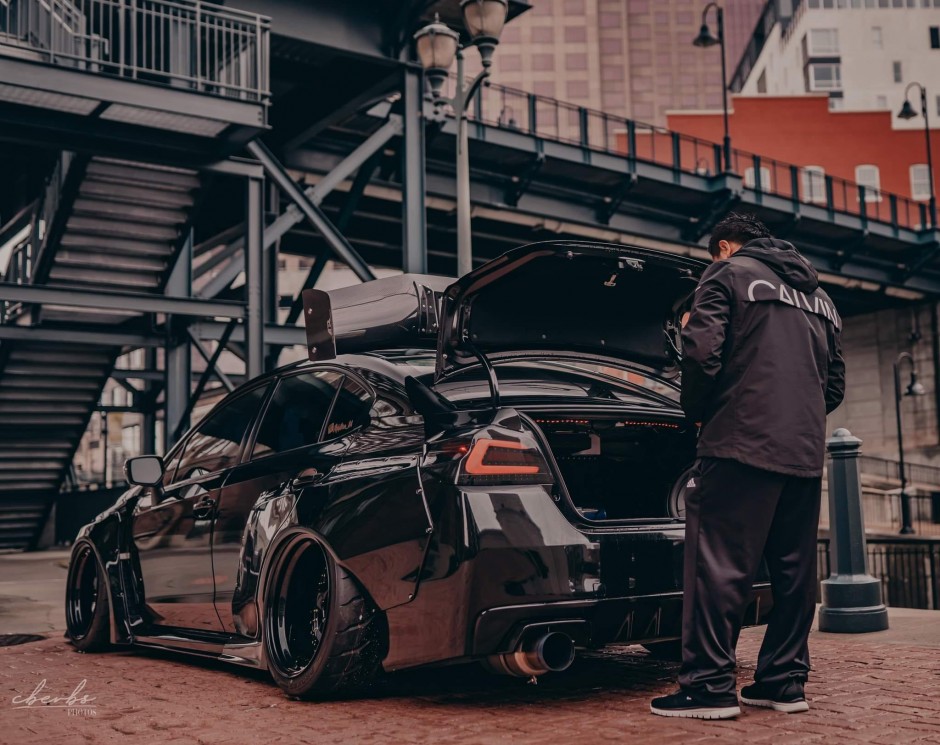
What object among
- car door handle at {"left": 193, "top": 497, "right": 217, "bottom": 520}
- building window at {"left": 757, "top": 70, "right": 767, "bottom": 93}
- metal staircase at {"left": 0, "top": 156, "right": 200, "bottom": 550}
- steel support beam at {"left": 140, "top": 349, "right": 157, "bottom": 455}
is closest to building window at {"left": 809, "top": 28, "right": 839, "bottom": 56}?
building window at {"left": 757, "top": 70, "right": 767, "bottom": 93}

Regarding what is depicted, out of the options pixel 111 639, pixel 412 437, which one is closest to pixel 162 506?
pixel 111 639

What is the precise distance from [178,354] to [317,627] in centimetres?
1187

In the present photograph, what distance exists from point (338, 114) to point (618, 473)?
1337cm

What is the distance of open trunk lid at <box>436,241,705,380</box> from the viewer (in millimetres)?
4840

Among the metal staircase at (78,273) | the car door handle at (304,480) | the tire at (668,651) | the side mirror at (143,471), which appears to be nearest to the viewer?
the car door handle at (304,480)

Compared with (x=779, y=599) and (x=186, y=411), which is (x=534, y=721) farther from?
(x=186, y=411)

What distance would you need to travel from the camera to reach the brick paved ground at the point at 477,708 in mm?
4082

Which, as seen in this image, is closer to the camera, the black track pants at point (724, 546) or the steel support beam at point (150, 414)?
the black track pants at point (724, 546)

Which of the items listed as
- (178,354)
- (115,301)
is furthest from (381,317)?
(178,354)

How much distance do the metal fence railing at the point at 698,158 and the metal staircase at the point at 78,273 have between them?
22.4 feet

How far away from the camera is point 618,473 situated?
5.32 m

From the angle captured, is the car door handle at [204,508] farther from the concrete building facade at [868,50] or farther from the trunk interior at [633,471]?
the concrete building facade at [868,50]

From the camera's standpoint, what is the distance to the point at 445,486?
432cm

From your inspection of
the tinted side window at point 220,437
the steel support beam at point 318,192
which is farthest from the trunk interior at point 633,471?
the steel support beam at point 318,192
